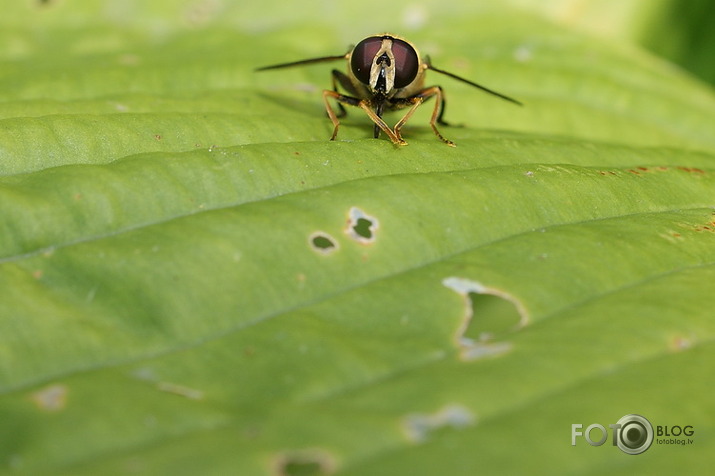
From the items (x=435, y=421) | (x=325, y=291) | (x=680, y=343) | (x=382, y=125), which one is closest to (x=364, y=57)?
(x=382, y=125)

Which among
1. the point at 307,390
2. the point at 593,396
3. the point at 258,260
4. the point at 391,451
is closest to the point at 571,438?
the point at 593,396

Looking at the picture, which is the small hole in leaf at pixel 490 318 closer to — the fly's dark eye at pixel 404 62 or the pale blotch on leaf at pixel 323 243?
the pale blotch on leaf at pixel 323 243

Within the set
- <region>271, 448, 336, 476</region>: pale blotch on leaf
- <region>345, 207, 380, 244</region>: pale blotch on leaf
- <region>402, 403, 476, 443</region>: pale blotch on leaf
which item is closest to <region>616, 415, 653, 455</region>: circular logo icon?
<region>402, 403, 476, 443</region>: pale blotch on leaf

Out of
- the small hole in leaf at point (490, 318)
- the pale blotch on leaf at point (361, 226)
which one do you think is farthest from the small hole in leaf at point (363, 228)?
the small hole in leaf at point (490, 318)

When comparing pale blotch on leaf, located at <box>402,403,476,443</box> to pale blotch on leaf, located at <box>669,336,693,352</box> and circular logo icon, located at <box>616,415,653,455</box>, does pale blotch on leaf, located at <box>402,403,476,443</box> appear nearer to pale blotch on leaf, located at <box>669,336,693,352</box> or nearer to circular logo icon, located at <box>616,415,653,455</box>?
circular logo icon, located at <box>616,415,653,455</box>

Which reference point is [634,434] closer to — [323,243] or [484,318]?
[484,318]
